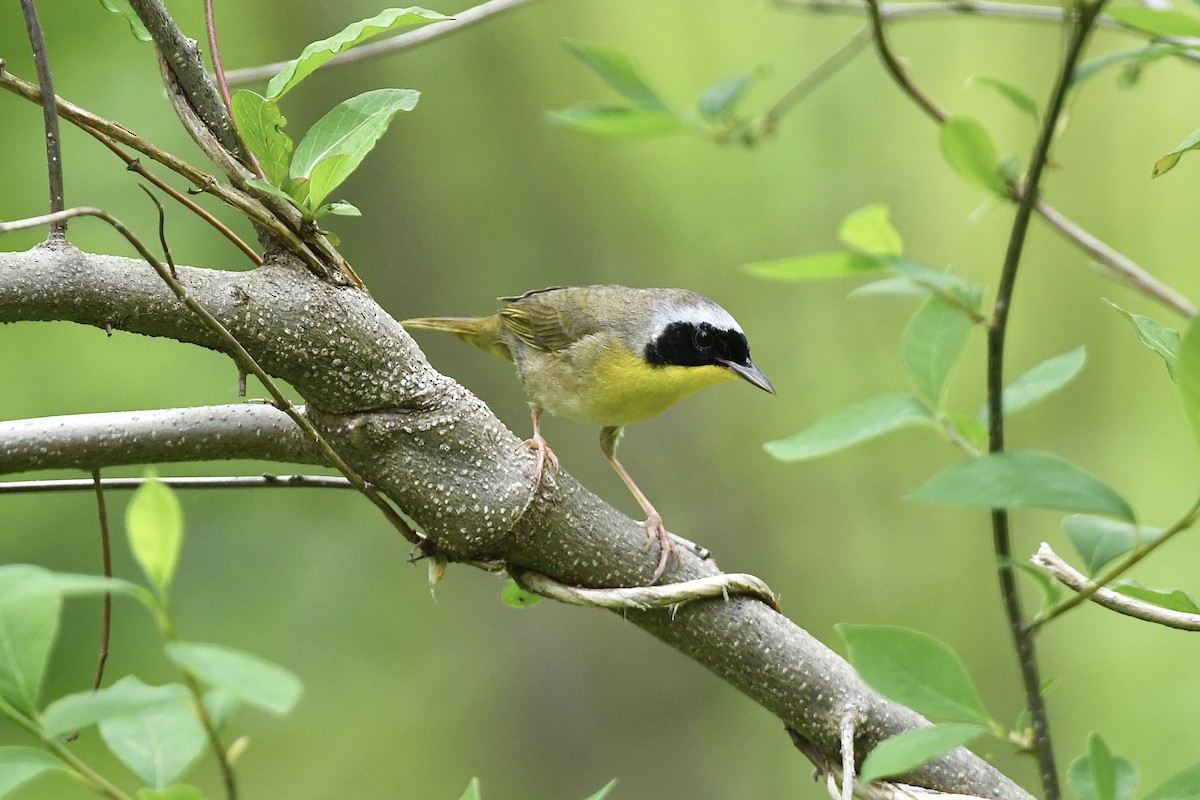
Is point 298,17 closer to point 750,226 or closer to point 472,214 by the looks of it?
point 472,214

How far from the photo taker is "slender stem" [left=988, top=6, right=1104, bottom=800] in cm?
81

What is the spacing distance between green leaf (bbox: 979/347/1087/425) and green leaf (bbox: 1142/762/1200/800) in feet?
1.12

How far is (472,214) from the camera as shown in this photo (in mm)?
6156

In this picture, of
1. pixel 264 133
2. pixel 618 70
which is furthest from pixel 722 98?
pixel 264 133

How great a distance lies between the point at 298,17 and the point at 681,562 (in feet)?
15.8

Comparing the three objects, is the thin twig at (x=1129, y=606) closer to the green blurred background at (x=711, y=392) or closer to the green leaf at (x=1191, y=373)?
the green leaf at (x=1191, y=373)

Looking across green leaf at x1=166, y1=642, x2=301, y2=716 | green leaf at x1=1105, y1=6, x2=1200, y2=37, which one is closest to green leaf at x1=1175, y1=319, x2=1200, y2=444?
green leaf at x1=1105, y1=6, x2=1200, y2=37

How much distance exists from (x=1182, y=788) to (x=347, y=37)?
3.83ft

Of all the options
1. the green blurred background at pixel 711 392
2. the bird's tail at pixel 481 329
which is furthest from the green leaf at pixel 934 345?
the green blurred background at pixel 711 392

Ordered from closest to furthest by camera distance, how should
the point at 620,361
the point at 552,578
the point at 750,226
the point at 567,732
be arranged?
the point at 552,578 → the point at 620,361 → the point at 567,732 → the point at 750,226

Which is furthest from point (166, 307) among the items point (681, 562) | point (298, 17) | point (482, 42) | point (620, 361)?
point (482, 42)

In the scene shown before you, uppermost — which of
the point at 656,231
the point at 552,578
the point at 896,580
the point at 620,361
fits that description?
the point at 552,578

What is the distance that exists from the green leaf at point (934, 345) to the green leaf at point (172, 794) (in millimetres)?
740

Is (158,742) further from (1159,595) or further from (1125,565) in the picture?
(1159,595)
